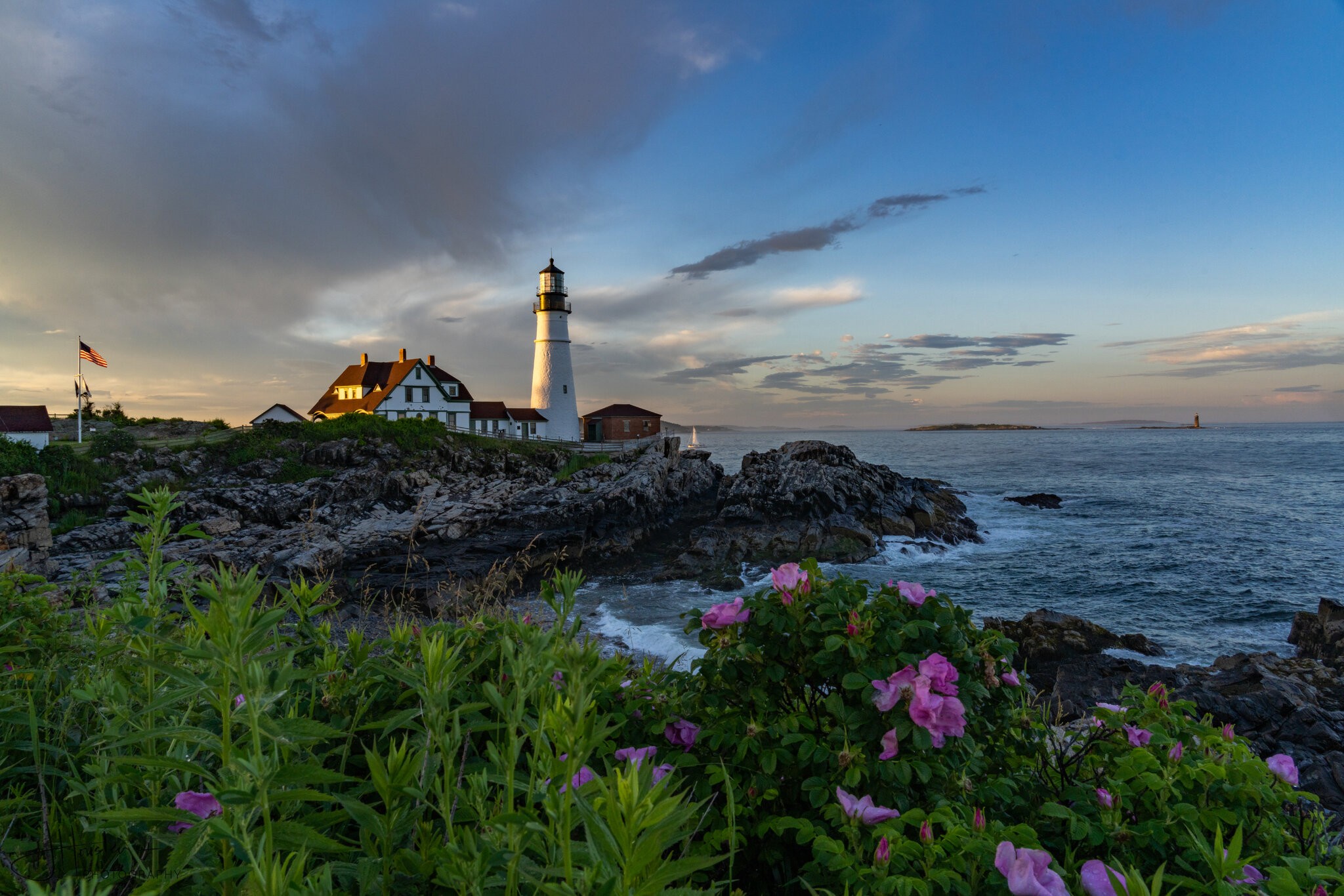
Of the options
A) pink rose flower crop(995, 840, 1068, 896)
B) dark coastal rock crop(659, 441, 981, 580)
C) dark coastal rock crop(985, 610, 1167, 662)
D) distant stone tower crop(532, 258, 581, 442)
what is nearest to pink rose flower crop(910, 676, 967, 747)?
pink rose flower crop(995, 840, 1068, 896)

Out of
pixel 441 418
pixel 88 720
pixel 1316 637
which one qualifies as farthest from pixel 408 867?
pixel 441 418

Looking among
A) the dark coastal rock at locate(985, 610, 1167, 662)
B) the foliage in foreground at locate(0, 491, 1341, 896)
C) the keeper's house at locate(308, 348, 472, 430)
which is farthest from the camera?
the keeper's house at locate(308, 348, 472, 430)

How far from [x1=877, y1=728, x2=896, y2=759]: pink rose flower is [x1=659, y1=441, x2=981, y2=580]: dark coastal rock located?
1968cm

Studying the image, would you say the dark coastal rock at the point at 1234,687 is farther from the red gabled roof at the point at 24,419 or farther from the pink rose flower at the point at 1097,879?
the red gabled roof at the point at 24,419

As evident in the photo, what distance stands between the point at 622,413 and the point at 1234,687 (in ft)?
192

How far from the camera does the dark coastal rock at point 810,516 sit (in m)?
24.6

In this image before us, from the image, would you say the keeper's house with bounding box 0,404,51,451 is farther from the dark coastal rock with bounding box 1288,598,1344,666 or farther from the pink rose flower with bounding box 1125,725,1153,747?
the dark coastal rock with bounding box 1288,598,1344,666

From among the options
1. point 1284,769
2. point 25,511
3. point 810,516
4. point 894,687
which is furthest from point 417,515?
point 1284,769

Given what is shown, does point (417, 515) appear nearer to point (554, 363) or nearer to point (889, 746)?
point (889, 746)

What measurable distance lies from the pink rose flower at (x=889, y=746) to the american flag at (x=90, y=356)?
130 ft

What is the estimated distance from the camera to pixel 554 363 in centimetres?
5444

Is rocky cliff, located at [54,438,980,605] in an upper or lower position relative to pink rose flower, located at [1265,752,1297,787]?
lower

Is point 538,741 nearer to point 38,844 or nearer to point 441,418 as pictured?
point 38,844

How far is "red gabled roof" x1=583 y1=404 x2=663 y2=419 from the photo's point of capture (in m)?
66.2
